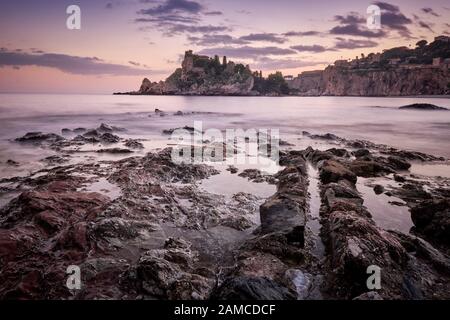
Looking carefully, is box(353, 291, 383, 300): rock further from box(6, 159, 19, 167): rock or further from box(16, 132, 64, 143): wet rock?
box(16, 132, 64, 143): wet rock

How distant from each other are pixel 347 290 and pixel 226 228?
2631 mm

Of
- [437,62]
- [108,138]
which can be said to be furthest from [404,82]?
[108,138]

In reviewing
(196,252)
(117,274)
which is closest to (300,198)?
(196,252)

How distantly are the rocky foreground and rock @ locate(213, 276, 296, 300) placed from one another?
0.05ft

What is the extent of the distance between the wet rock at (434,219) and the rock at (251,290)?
137 inches

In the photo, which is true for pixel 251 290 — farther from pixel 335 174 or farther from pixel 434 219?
pixel 335 174

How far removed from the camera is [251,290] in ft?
12.1

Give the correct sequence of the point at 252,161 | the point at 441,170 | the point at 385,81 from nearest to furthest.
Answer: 1. the point at 441,170
2. the point at 252,161
3. the point at 385,81

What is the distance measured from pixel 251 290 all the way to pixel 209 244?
1862 mm

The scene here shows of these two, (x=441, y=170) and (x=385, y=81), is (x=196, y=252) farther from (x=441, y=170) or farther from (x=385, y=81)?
(x=385, y=81)

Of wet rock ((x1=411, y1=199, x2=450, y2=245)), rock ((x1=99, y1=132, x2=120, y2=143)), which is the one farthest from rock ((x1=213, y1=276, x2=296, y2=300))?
rock ((x1=99, y1=132, x2=120, y2=143))

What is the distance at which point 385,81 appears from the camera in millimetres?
177125

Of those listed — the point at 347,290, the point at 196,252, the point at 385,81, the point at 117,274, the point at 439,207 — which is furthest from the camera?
the point at 385,81
